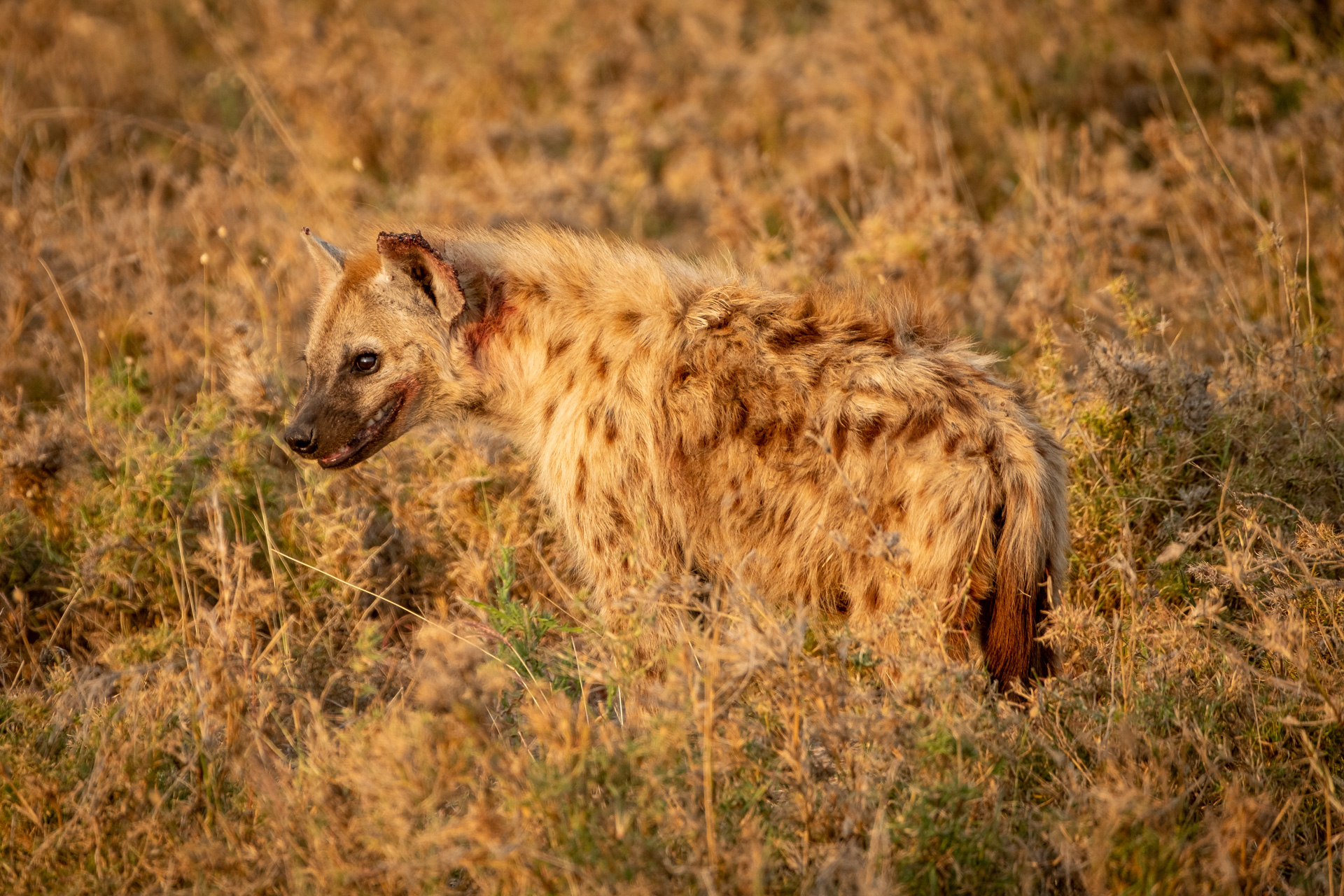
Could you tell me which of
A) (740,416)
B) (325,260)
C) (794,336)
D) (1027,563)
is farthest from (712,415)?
(325,260)

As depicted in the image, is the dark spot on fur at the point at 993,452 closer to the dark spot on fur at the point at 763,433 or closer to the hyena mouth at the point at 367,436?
the dark spot on fur at the point at 763,433

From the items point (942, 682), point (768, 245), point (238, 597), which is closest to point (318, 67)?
point (768, 245)

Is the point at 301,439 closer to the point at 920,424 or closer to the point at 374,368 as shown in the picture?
the point at 374,368

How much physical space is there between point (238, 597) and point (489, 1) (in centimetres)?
715

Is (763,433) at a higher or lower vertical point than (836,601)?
higher

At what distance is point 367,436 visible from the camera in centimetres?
377

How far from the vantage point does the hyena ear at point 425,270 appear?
3445 millimetres

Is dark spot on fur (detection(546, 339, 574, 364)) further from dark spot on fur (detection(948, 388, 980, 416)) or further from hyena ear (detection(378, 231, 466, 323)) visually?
dark spot on fur (detection(948, 388, 980, 416))

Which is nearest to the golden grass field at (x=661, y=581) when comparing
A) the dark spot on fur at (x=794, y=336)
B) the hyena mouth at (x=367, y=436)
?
the hyena mouth at (x=367, y=436)

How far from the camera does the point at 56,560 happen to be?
162 inches

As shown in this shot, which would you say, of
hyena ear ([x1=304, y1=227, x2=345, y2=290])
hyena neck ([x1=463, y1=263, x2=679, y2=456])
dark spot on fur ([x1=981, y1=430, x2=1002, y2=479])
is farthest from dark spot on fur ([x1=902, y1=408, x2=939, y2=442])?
hyena ear ([x1=304, y1=227, x2=345, y2=290])

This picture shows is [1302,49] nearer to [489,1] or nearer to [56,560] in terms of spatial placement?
[489,1]

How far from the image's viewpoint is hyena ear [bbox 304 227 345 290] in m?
3.93

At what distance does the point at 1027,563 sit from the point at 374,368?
2.24 m
